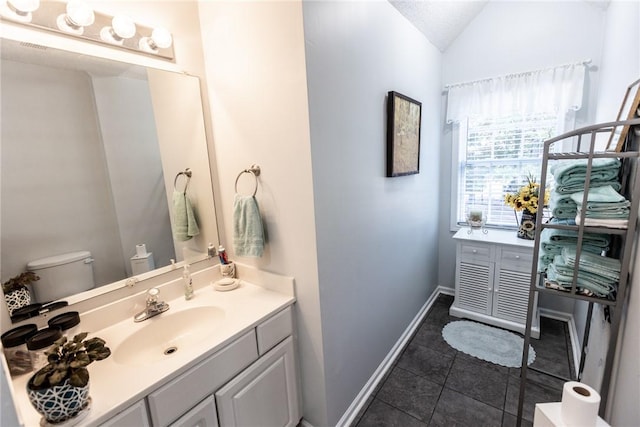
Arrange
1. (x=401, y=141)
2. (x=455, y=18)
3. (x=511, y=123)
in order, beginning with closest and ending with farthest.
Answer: (x=401, y=141) < (x=455, y=18) < (x=511, y=123)

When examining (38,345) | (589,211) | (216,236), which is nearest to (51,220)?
(38,345)

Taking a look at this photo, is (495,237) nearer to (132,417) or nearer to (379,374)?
(379,374)

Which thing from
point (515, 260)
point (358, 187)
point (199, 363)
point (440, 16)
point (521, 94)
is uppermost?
point (440, 16)

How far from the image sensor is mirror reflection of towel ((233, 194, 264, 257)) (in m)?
1.46

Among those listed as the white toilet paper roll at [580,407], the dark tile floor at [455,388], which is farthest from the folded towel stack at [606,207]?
the dark tile floor at [455,388]

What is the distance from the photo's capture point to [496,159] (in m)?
2.63

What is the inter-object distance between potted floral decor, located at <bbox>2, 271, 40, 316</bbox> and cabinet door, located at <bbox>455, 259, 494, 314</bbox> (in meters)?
2.86

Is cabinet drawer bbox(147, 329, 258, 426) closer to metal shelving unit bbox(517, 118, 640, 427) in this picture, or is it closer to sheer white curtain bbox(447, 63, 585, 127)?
metal shelving unit bbox(517, 118, 640, 427)

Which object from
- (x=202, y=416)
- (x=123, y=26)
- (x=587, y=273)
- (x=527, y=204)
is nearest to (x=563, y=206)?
(x=587, y=273)

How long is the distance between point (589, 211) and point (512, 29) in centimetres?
207

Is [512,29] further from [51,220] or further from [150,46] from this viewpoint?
[51,220]

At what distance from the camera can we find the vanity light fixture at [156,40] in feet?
4.53

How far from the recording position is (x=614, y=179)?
1.17 meters

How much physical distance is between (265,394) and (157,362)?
0.55 m
